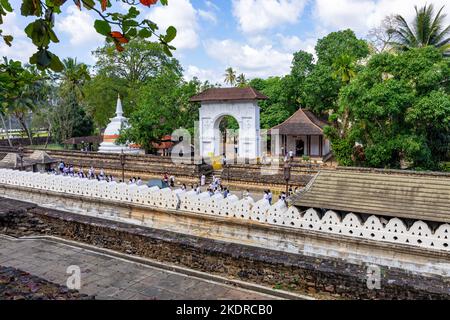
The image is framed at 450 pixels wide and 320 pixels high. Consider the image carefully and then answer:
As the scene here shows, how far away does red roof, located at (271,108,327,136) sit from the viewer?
2634 cm

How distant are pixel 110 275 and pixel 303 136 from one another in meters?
23.5

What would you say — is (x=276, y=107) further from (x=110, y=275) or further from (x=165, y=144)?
(x=110, y=275)

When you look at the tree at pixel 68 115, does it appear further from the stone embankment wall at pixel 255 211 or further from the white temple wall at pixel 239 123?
the stone embankment wall at pixel 255 211

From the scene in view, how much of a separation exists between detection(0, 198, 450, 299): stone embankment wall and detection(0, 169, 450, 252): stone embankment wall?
1.87 metres

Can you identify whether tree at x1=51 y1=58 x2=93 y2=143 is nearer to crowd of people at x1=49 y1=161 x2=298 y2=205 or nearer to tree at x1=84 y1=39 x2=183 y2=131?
tree at x1=84 y1=39 x2=183 y2=131

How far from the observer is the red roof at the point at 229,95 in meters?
23.5

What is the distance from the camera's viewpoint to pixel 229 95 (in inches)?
942

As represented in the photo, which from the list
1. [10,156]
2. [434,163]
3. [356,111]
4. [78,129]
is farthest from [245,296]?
[78,129]

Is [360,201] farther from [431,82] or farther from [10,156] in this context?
[10,156]

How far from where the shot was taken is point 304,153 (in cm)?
2861

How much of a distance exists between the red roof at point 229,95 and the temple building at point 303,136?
4.19 meters

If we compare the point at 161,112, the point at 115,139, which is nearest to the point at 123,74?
the point at 115,139

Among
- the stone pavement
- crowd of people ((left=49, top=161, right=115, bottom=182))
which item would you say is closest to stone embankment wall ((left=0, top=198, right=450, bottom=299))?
the stone pavement
